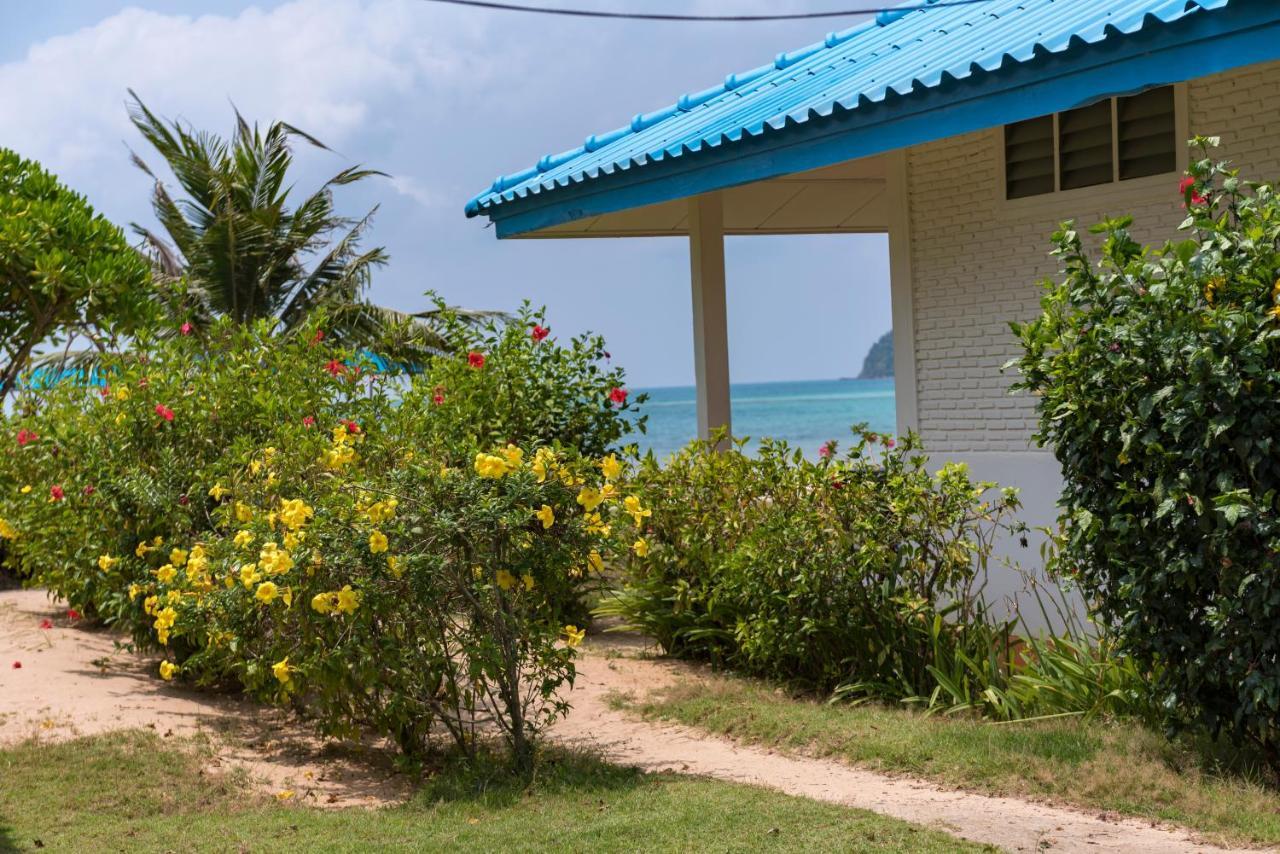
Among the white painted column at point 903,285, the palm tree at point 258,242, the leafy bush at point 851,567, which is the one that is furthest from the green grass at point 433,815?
the palm tree at point 258,242

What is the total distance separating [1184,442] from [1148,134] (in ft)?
11.2

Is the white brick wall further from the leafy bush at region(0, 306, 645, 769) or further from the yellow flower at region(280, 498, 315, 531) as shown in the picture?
the yellow flower at region(280, 498, 315, 531)

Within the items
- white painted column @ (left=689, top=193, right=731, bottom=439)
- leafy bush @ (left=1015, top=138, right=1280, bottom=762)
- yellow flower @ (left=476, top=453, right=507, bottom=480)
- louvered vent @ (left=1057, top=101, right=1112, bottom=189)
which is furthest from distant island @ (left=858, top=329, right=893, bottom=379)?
yellow flower @ (left=476, top=453, right=507, bottom=480)

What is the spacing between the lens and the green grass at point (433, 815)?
17.1 ft

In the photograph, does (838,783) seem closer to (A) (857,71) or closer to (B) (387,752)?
(B) (387,752)

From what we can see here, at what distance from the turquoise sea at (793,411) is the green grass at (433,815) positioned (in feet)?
215

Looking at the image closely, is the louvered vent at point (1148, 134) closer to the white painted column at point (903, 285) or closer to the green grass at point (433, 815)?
the white painted column at point (903, 285)

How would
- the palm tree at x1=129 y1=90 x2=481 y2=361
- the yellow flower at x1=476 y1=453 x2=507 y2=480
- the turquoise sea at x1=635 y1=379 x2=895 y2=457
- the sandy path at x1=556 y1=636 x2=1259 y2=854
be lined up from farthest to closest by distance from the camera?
the turquoise sea at x1=635 y1=379 x2=895 y2=457
the palm tree at x1=129 y1=90 x2=481 y2=361
the yellow flower at x1=476 y1=453 x2=507 y2=480
the sandy path at x1=556 y1=636 x2=1259 y2=854

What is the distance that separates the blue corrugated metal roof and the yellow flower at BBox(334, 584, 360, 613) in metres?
4.03

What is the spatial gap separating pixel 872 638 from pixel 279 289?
14.4 metres

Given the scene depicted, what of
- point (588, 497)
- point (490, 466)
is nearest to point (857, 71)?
point (588, 497)

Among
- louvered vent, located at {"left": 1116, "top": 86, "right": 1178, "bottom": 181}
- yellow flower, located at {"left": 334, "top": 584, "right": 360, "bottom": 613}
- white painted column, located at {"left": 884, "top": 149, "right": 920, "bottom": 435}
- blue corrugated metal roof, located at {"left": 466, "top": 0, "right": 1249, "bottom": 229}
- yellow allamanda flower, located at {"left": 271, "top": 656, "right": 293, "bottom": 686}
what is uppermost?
blue corrugated metal roof, located at {"left": 466, "top": 0, "right": 1249, "bottom": 229}

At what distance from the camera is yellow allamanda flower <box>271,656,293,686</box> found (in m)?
6.32

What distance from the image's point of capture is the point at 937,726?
6848 mm
